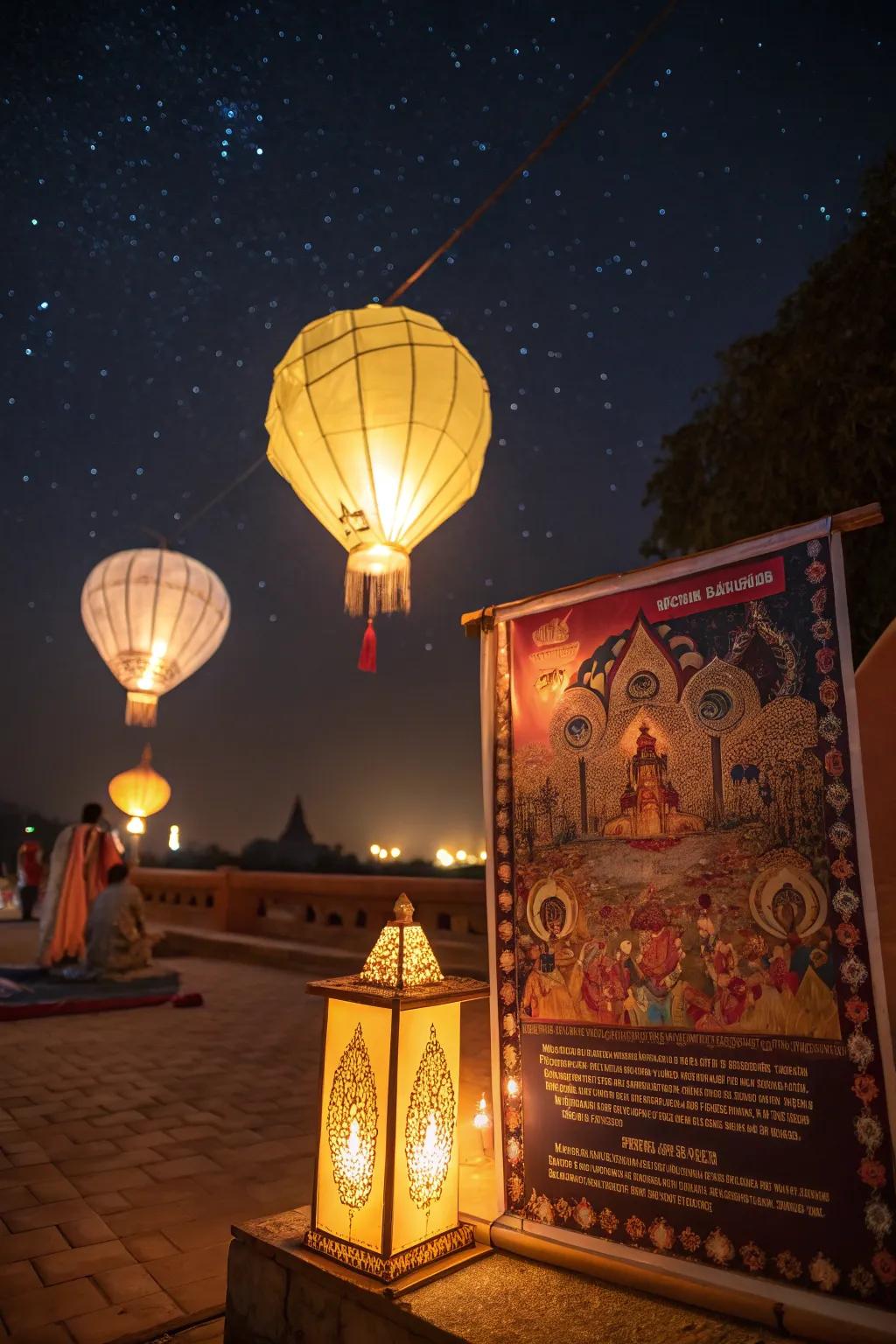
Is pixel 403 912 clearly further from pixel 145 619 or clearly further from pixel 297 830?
pixel 297 830

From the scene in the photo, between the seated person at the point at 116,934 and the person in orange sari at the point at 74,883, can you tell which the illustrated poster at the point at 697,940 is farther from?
the person in orange sari at the point at 74,883

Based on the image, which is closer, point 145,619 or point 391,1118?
point 391,1118

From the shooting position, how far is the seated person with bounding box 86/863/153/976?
9078 mm

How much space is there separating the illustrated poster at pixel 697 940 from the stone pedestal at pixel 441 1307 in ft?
0.55

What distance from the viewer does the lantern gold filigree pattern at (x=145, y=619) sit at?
30.4 ft

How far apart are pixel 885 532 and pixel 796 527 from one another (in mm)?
6369

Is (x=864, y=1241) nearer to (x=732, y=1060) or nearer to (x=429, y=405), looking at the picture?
(x=732, y=1060)

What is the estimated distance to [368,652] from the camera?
17.4 feet

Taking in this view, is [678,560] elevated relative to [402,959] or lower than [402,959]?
elevated

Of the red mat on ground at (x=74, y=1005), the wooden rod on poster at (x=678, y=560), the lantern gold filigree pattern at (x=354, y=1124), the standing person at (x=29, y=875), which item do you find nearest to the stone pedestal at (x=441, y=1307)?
the lantern gold filigree pattern at (x=354, y=1124)

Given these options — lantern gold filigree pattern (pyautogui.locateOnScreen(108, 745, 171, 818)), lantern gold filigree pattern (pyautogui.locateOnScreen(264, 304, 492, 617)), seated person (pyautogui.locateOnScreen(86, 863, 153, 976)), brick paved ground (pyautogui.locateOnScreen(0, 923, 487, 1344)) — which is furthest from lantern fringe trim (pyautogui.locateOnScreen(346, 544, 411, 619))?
lantern gold filigree pattern (pyautogui.locateOnScreen(108, 745, 171, 818))

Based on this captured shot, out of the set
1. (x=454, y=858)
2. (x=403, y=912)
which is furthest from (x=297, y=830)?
(x=403, y=912)

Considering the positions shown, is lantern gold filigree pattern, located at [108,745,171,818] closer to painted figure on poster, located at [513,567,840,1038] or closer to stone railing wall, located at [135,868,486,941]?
stone railing wall, located at [135,868,486,941]

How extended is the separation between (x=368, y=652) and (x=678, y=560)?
2.85 metres
